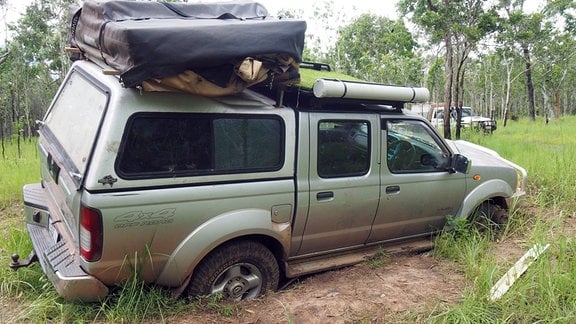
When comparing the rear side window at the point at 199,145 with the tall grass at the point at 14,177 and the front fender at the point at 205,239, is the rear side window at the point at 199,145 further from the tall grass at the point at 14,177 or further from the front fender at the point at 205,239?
the tall grass at the point at 14,177

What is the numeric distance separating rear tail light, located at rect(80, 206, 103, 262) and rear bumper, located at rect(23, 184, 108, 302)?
16 cm

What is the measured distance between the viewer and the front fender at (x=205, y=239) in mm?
3119

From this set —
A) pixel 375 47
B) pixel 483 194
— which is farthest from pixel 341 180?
pixel 375 47

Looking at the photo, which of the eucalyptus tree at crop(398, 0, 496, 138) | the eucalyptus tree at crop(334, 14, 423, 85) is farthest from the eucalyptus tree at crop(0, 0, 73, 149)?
the eucalyptus tree at crop(398, 0, 496, 138)

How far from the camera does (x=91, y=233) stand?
9.18ft

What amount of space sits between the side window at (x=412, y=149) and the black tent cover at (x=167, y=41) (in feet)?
4.66

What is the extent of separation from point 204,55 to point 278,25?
0.60 m

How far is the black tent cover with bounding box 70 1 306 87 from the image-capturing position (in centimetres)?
273

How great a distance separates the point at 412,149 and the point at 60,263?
10.2ft

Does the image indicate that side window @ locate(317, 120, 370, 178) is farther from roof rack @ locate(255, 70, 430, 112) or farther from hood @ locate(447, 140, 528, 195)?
hood @ locate(447, 140, 528, 195)

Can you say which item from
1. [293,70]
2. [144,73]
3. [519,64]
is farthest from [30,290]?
[519,64]

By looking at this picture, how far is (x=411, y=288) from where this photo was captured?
3.71 meters

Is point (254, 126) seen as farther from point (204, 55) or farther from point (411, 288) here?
point (411, 288)

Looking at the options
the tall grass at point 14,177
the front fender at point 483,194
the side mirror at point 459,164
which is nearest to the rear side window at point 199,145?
the side mirror at point 459,164
